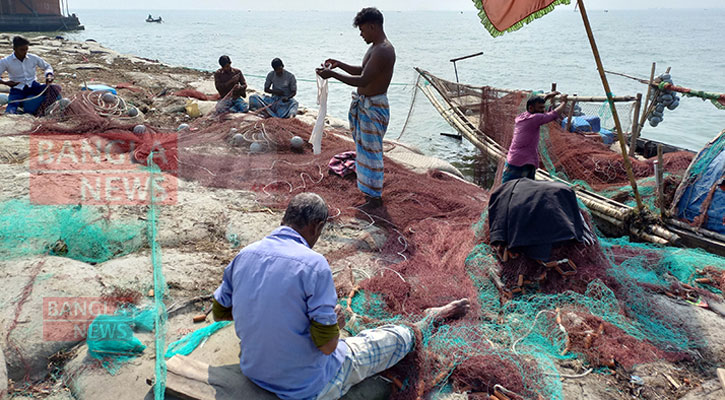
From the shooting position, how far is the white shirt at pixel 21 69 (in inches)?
281

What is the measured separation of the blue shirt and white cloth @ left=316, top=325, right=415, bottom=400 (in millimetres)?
165

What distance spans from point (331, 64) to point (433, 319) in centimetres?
320

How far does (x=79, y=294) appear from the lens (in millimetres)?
3100

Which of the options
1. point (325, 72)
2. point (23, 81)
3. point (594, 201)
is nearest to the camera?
point (325, 72)

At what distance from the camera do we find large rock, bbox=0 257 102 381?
2.70 metres

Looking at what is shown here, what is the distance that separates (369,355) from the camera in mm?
2604

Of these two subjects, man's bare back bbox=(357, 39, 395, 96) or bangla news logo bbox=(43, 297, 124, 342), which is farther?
man's bare back bbox=(357, 39, 395, 96)

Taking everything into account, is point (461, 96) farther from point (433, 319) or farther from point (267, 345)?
point (267, 345)

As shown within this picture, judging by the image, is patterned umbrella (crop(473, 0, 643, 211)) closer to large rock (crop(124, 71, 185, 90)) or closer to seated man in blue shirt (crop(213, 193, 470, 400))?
seated man in blue shirt (crop(213, 193, 470, 400))

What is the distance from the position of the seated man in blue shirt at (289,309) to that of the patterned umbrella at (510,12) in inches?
130

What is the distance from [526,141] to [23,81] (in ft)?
24.6

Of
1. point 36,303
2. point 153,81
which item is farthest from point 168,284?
point 153,81

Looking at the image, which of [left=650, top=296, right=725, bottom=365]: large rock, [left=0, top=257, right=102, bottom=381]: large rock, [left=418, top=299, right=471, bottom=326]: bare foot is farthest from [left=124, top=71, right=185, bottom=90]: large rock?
[left=650, top=296, right=725, bottom=365]: large rock

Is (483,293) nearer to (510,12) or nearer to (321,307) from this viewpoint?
(321,307)
